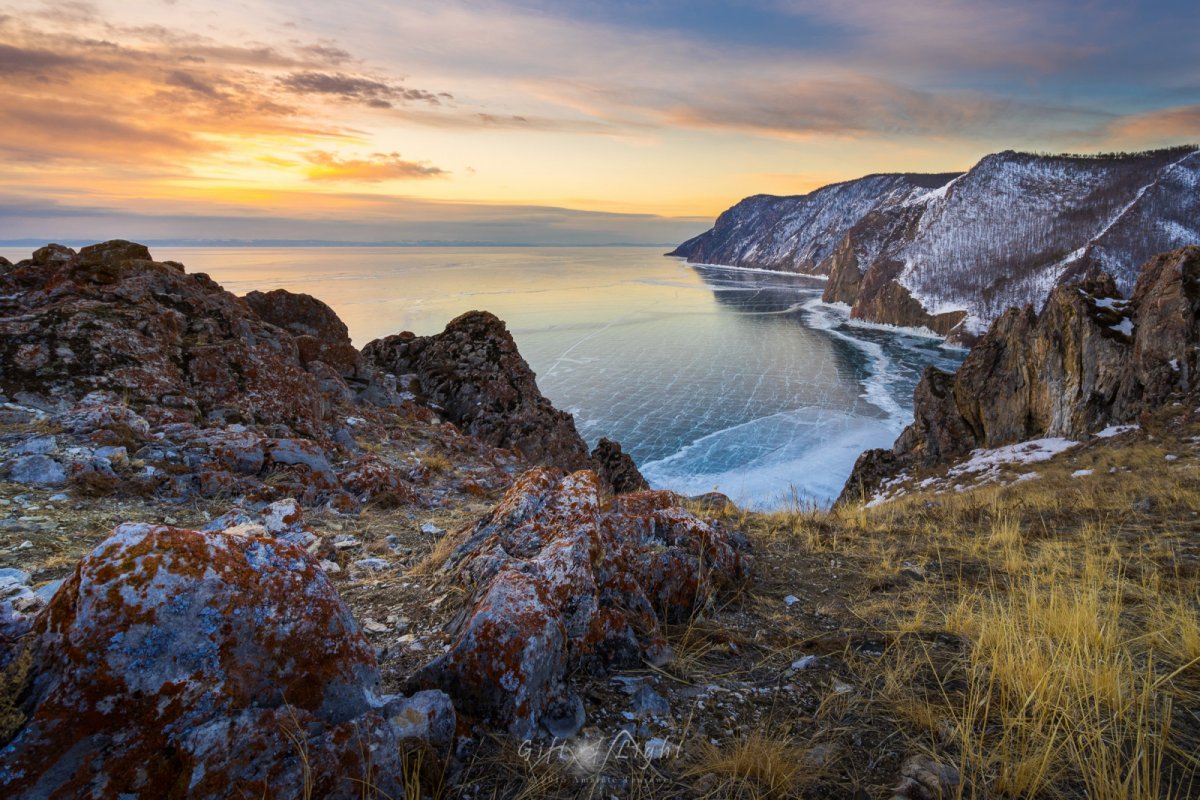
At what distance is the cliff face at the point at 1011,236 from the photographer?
98.2 m

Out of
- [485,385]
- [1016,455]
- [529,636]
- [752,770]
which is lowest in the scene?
[1016,455]

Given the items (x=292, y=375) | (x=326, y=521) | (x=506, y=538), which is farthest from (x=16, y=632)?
(x=292, y=375)

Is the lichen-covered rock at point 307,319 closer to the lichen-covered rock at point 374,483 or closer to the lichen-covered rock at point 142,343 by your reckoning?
the lichen-covered rock at point 142,343

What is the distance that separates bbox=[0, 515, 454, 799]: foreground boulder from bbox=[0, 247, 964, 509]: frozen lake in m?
7.44

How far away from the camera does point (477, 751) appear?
2.21 metres

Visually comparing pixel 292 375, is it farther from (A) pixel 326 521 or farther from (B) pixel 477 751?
(B) pixel 477 751

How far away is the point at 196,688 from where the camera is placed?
1856mm

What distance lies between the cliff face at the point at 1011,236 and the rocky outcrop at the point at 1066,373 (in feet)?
255

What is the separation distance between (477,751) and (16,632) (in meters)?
1.60

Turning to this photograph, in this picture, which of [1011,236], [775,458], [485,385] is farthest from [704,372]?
[1011,236]

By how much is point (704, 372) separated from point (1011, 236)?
112 meters

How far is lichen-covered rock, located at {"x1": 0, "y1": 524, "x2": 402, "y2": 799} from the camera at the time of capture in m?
1.66

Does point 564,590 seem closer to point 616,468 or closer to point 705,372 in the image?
point 616,468

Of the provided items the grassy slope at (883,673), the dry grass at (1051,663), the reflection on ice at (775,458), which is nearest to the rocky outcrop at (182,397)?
the grassy slope at (883,673)
